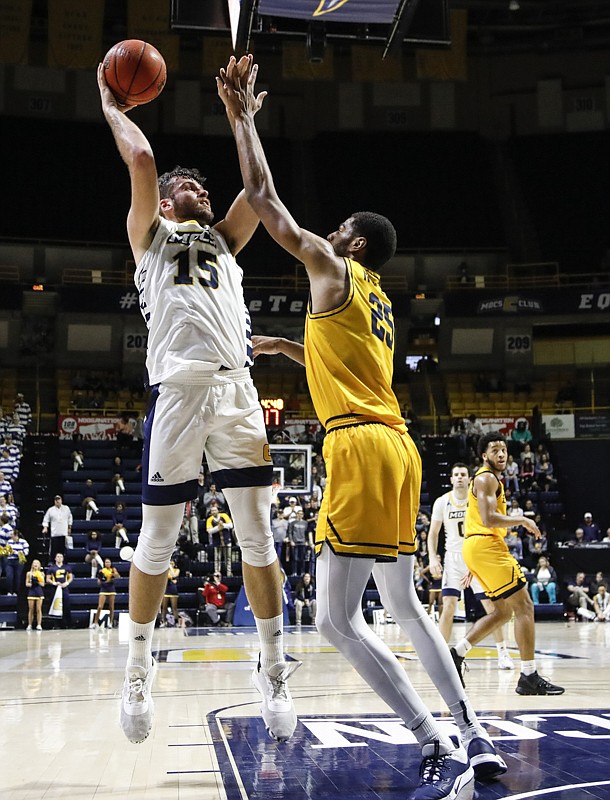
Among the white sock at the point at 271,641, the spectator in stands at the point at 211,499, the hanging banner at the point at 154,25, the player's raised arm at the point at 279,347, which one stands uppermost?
the hanging banner at the point at 154,25

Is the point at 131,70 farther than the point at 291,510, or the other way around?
the point at 291,510

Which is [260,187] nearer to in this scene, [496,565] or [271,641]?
[271,641]

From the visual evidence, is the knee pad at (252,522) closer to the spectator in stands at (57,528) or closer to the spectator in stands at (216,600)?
the spectator in stands at (216,600)

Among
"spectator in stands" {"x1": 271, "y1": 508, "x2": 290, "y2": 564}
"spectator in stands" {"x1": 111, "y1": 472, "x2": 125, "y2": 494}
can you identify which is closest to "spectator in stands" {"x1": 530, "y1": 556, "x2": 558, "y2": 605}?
"spectator in stands" {"x1": 271, "y1": 508, "x2": 290, "y2": 564}

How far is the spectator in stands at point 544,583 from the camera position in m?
16.9

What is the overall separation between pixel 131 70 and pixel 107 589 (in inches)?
479

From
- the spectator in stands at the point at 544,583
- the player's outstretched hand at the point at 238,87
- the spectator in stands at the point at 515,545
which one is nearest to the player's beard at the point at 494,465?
the player's outstretched hand at the point at 238,87

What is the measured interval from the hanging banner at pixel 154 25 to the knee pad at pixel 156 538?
73.4 feet

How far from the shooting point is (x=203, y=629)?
14.1 metres

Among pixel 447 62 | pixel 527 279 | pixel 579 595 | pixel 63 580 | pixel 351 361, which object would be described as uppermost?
pixel 447 62

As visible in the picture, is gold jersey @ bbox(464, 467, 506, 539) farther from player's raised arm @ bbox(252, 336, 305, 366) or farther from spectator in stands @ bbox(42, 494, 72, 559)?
spectator in stands @ bbox(42, 494, 72, 559)

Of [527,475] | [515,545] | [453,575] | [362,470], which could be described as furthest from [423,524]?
[362,470]

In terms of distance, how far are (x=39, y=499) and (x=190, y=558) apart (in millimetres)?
4714

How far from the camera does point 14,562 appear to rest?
50.7 feet
